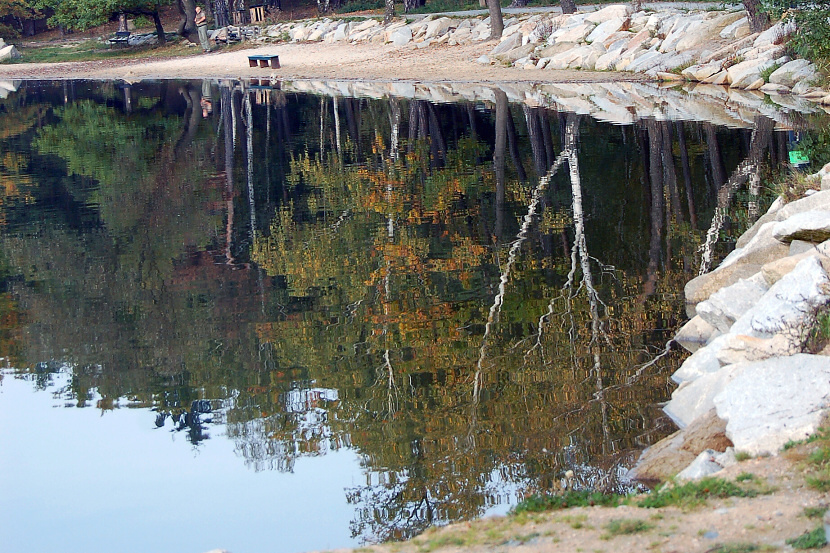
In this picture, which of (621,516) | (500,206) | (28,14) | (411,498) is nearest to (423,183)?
(500,206)

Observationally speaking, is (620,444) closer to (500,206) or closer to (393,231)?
(393,231)

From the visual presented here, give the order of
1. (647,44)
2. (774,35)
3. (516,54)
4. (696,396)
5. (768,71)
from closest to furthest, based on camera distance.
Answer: (696,396) < (768,71) < (774,35) < (647,44) < (516,54)

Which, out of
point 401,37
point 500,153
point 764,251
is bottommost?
point 764,251

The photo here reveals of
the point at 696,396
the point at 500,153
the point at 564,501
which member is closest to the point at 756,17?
the point at 500,153

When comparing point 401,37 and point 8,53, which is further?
point 8,53

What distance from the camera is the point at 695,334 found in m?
9.49

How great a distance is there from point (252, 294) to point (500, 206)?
5023 millimetres

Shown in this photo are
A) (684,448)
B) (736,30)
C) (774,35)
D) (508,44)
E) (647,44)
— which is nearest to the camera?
(684,448)

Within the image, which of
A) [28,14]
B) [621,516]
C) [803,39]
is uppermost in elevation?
[28,14]

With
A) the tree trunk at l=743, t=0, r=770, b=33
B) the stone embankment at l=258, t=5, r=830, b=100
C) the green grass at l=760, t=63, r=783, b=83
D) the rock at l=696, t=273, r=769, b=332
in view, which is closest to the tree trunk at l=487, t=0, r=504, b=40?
the stone embankment at l=258, t=5, r=830, b=100

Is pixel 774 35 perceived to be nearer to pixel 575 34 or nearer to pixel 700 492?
pixel 575 34

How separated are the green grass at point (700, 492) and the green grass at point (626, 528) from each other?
0.29 meters

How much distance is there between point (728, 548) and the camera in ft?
14.9

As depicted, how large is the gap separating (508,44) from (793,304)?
2928cm
